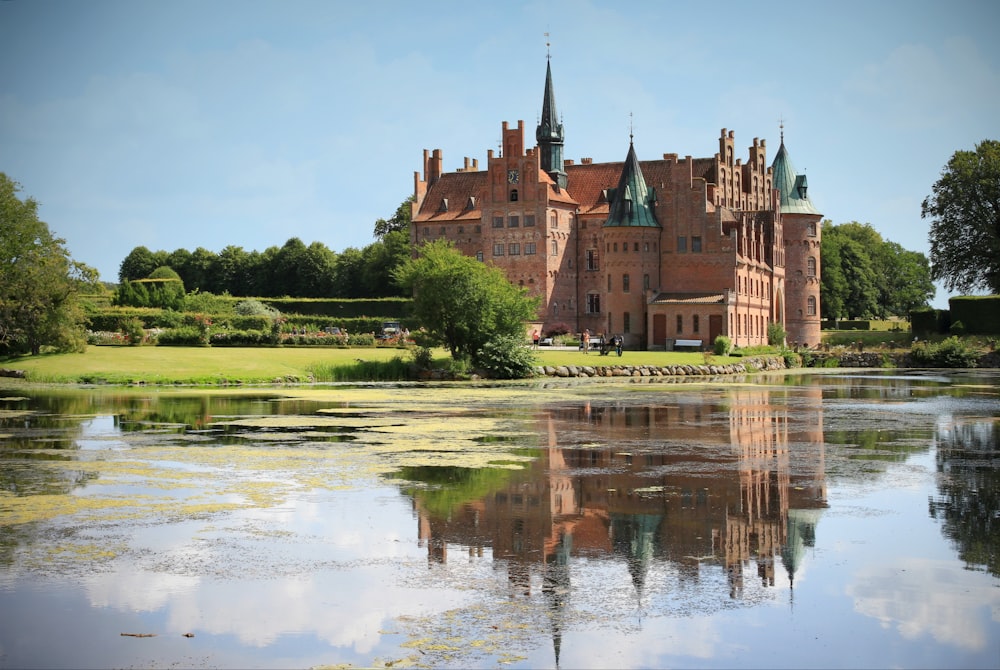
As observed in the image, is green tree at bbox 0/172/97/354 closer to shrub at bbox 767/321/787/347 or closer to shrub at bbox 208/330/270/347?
shrub at bbox 208/330/270/347

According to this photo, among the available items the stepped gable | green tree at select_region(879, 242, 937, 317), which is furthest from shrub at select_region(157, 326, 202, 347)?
green tree at select_region(879, 242, 937, 317)

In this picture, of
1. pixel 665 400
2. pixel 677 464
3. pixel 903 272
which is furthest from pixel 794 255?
pixel 677 464

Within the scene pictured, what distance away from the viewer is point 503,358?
48.4 meters

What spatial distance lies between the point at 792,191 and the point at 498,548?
8850cm

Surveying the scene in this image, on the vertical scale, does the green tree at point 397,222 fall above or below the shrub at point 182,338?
above

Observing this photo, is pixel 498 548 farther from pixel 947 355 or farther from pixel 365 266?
pixel 365 266

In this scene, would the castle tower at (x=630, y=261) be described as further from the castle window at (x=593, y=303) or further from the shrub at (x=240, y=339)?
the shrub at (x=240, y=339)

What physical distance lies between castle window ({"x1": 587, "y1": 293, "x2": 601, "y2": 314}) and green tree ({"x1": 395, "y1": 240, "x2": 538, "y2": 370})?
44.3 meters

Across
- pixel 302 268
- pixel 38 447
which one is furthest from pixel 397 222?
pixel 38 447

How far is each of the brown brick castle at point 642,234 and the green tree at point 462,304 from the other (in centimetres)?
2946

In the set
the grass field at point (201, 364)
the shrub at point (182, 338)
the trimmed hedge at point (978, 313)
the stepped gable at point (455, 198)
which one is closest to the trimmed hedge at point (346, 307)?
the stepped gable at point (455, 198)

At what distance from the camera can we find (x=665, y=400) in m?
34.2

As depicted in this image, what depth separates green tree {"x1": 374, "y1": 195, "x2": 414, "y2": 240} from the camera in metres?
120

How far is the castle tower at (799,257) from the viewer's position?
93312 mm
